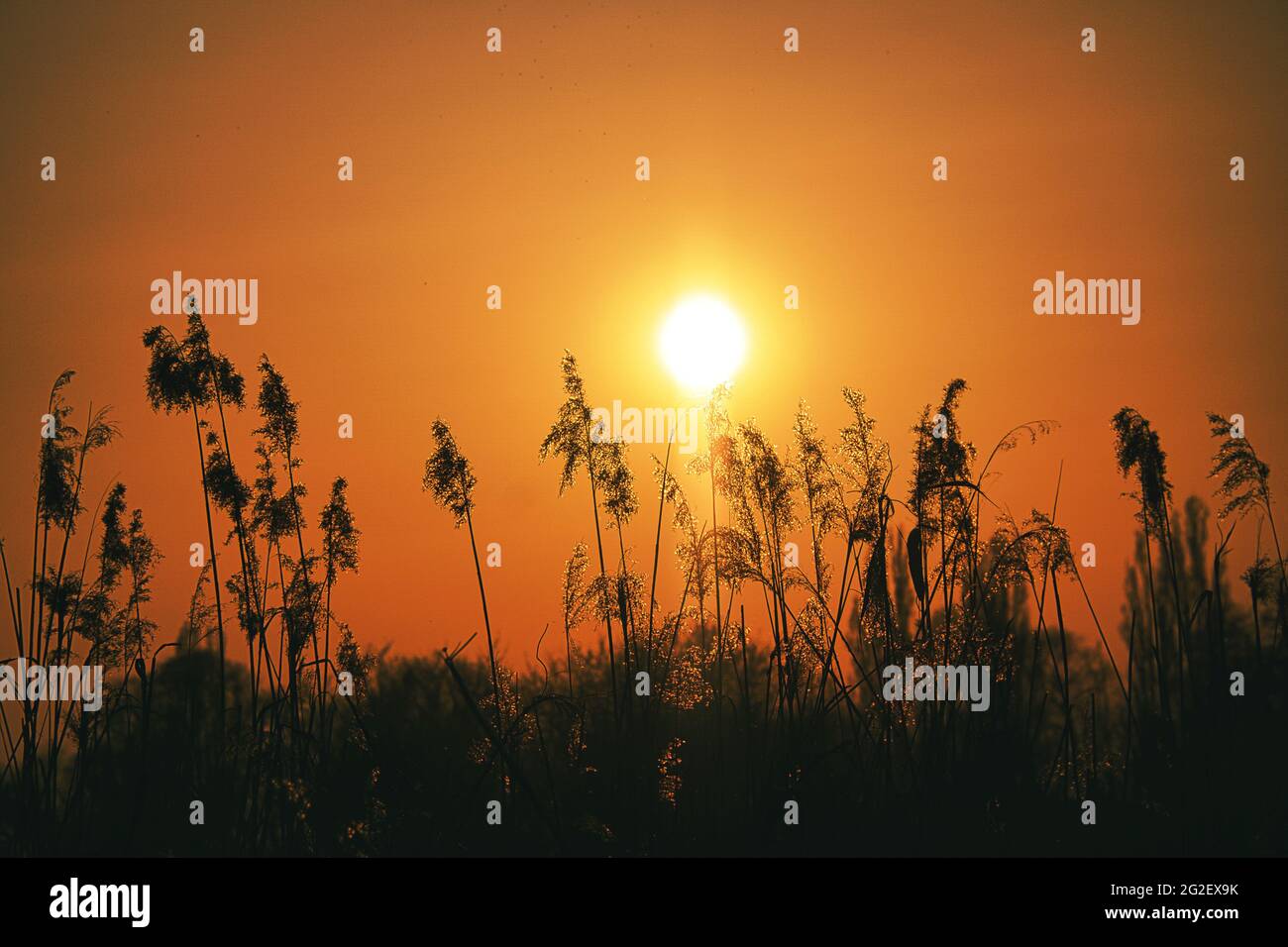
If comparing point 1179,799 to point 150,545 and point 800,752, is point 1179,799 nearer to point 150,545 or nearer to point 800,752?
point 800,752

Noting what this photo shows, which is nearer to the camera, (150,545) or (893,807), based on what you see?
(893,807)

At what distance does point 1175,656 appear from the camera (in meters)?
7.59

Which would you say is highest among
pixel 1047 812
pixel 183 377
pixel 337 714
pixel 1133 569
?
pixel 183 377

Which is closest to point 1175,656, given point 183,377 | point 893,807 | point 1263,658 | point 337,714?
point 1263,658

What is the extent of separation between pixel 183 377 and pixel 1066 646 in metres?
5.91

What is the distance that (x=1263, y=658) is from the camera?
301 inches
